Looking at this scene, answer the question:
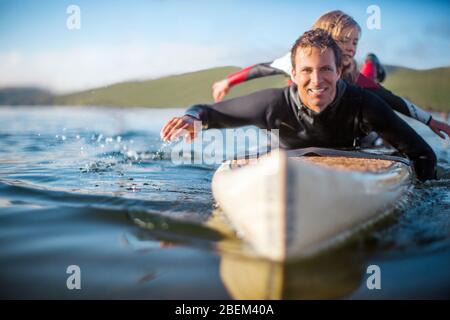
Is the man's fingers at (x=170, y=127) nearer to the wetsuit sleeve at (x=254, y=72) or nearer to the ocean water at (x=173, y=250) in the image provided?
the ocean water at (x=173, y=250)

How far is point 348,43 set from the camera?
336 centimetres

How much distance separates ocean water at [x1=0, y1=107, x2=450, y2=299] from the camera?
153 centimetres

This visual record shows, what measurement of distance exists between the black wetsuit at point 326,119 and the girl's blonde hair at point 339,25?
0.72 metres

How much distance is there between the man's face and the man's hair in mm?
23

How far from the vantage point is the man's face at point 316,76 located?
253 cm

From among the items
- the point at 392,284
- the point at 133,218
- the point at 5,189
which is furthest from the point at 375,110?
the point at 5,189

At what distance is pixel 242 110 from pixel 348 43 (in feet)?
3.72

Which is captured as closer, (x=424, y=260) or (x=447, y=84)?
(x=424, y=260)

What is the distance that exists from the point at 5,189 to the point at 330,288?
2.33 meters

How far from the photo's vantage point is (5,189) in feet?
9.73

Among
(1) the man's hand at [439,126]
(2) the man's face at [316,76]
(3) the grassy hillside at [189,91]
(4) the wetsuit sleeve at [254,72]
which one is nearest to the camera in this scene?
(2) the man's face at [316,76]

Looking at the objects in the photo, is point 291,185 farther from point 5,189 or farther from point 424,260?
point 5,189

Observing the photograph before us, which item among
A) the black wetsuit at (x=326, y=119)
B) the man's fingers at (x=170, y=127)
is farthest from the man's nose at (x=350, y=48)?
the man's fingers at (x=170, y=127)

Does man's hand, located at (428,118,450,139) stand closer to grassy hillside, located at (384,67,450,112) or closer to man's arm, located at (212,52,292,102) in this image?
man's arm, located at (212,52,292,102)
